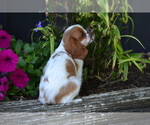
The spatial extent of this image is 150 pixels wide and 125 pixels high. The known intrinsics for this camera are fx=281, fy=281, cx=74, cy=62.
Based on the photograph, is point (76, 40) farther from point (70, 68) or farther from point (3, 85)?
point (3, 85)

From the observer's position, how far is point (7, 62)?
2451 millimetres

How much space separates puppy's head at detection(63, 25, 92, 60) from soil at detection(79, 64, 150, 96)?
0.45m

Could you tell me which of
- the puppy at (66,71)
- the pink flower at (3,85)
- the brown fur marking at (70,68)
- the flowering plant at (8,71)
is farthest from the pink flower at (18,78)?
the brown fur marking at (70,68)

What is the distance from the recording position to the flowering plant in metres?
2.44

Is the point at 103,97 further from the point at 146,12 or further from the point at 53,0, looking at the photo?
the point at 146,12

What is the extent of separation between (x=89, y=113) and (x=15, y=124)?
57 centimetres

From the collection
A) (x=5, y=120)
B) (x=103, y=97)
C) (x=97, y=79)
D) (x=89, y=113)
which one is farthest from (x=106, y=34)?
(x=5, y=120)

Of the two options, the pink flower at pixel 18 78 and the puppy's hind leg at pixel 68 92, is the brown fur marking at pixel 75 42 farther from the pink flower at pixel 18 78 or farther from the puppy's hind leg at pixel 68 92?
the pink flower at pixel 18 78

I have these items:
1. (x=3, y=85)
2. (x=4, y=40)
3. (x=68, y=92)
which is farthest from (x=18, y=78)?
(x=68, y=92)

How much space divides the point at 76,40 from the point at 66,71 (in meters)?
0.29

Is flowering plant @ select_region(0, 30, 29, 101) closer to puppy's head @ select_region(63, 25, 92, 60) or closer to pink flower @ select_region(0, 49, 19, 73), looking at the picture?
pink flower @ select_region(0, 49, 19, 73)

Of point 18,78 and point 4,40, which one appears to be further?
point 4,40

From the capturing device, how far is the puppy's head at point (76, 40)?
2.38 m

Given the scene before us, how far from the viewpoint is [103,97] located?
238 centimetres
